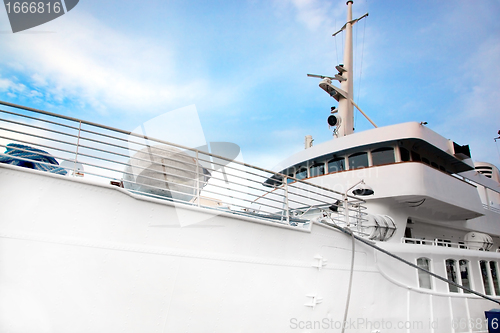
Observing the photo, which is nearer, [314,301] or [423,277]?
[314,301]

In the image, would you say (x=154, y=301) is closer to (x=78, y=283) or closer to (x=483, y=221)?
(x=78, y=283)

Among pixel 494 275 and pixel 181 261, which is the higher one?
pixel 494 275

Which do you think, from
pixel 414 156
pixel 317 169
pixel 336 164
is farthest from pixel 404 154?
pixel 317 169

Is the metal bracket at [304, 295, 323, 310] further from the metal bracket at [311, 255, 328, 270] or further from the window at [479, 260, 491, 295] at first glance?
the window at [479, 260, 491, 295]

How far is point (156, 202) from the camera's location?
3943 mm

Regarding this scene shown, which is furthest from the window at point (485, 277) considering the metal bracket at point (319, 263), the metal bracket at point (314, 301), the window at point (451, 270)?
the metal bracket at point (314, 301)

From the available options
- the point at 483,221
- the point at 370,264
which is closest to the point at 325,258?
the point at 370,264

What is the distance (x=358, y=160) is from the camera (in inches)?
380

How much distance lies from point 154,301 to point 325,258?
118 inches

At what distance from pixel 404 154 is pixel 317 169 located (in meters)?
2.71

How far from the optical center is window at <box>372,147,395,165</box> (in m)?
9.24

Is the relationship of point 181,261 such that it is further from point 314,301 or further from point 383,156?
point 383,156

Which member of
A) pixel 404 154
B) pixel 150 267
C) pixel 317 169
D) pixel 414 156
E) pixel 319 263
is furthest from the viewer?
pixel 317 169

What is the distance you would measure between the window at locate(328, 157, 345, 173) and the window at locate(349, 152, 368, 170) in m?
0.27
